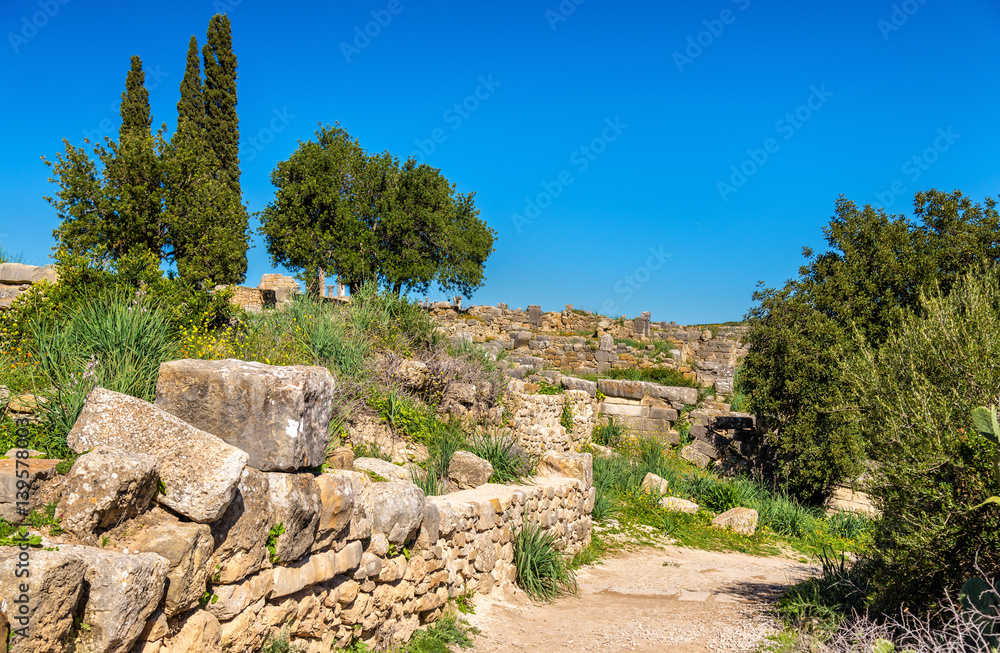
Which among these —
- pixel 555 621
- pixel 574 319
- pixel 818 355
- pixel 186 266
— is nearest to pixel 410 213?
pixel 574 319

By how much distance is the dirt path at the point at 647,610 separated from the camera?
589 centimetres

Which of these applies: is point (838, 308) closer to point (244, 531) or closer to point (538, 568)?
point (538, 568)

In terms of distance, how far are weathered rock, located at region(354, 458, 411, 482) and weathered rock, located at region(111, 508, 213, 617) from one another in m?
2.27

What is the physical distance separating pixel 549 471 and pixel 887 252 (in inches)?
357

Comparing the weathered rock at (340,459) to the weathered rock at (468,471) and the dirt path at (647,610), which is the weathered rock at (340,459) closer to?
the dirt path at (647,610)

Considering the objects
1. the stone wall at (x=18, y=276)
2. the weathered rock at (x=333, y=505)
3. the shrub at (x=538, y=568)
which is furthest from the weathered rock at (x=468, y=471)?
the stone wall at (x=18, y=276)

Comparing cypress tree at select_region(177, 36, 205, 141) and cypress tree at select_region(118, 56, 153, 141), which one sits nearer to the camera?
cypress tree at select_region(118, 56, 153, 141)

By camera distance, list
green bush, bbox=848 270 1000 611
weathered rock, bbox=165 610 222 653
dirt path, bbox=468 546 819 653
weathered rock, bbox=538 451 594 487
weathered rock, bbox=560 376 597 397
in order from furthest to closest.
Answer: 1. weathered rock, bbox=560 376 597 397
2. weathered rock, bbox=538 451 594 487
3. dirt path, bbox=468 546 819 653
4. green bush, bbox=848 270 1000 611
5. weathered rock, bbox=165 610 222 653

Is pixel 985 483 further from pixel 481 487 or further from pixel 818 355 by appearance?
pixel 818 355

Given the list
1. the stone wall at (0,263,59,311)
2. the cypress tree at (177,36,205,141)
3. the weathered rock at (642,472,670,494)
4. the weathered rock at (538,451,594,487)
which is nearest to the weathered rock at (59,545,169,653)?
the weathered rock at (538,451,594,487)

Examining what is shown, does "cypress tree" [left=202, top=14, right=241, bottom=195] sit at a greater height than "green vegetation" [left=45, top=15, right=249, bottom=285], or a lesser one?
greater

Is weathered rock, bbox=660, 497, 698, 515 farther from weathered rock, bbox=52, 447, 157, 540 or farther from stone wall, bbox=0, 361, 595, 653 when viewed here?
weathered rock, bbox=52, 447, 157, 540

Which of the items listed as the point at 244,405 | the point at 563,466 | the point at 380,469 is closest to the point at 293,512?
the point at 244,405

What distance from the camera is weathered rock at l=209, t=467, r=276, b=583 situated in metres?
3.51
